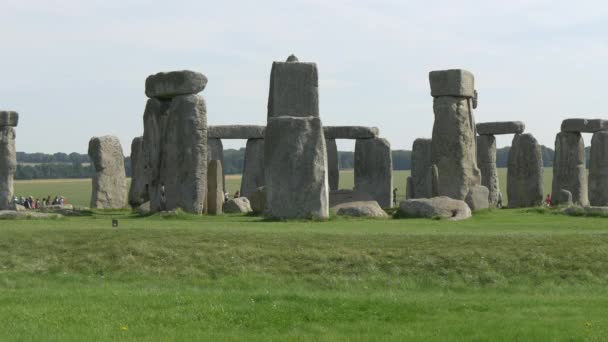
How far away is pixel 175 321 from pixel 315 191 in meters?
11.2

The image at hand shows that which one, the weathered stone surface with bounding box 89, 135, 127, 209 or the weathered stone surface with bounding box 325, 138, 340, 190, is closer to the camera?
the weathered stone surface with bounding box 89, 135, 127, 209

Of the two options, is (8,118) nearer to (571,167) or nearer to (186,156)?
(186,156)

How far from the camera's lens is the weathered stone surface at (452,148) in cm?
3108

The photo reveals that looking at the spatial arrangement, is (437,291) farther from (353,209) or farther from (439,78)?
(439,78)

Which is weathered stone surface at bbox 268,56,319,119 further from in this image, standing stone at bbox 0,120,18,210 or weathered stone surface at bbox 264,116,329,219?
standing stone at bbox 0,120,18,210

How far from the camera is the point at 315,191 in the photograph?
80.2 ft

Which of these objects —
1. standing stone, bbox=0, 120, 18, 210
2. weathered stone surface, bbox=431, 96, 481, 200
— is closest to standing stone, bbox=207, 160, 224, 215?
weathered stone surface, bbox=431, 96, 481, 200

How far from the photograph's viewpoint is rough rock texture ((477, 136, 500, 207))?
1522 inches

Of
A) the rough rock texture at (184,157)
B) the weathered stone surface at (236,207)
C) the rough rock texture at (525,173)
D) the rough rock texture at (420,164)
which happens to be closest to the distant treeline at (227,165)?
the rough rock texture at (420,164)

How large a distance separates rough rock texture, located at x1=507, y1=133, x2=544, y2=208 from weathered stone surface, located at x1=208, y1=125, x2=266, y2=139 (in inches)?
392

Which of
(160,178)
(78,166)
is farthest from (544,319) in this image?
(78,166)

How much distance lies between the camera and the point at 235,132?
137ft

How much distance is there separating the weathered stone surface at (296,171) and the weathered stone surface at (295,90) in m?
5.80

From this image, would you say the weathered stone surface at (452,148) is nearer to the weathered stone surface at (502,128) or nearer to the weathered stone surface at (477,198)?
the weathered stone surface at (477,198)
